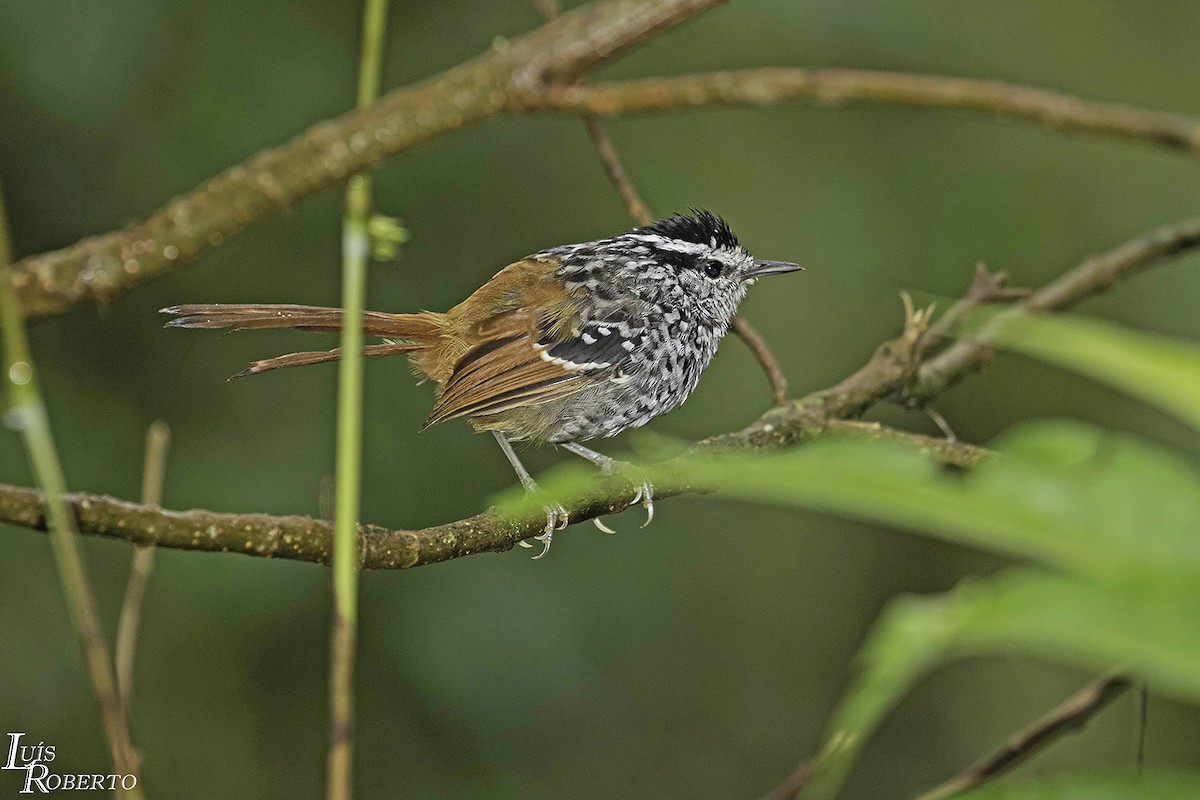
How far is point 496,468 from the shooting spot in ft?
16.0

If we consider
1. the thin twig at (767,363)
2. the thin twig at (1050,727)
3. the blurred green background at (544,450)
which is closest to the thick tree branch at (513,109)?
the thin twig at (1050,727)

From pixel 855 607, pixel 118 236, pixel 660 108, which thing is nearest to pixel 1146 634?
pixel 660 108

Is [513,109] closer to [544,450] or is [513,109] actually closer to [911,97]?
[911,97]

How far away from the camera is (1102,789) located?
76 centimetres

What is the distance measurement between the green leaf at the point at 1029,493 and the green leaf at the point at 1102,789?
0.17 m

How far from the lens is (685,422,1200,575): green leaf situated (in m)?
0.61

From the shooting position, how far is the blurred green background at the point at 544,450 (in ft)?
15.1

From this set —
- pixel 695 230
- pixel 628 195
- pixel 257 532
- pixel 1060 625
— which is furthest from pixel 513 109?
pixel 695 230

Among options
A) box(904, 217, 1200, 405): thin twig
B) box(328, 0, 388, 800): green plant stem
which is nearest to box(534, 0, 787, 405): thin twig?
box(904, 217, 1200, 405): thin twig

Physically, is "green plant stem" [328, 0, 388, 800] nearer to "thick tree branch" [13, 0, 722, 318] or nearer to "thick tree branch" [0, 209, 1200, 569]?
"thick tree branch" [13, 0, 722, 318]

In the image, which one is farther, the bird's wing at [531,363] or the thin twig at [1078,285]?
the bird's wing at [531,363]

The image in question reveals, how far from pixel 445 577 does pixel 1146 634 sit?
427 cm

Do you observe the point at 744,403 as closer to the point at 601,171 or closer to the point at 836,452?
the point at 601,171

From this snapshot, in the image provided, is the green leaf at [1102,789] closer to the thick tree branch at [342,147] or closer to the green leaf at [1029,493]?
the green leaf at [1029,493]
